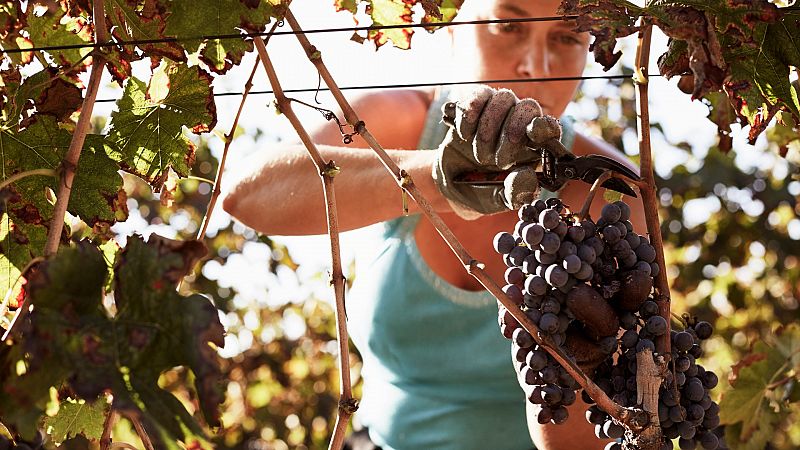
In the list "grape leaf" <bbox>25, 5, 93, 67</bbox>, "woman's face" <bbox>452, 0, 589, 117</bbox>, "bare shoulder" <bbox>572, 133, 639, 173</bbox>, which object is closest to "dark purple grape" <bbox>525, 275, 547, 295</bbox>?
"grape leaf" <bbox>25, 5, 93, 67</bbox>

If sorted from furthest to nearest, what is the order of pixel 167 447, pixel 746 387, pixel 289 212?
pixel 746 387, pixel 289 212, pixel 167 447

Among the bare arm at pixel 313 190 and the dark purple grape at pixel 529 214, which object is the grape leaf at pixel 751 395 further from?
the dark purple grape at pixel 529 214

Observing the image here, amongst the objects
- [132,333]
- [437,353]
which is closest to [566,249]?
[132,333]

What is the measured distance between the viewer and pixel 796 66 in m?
1.24

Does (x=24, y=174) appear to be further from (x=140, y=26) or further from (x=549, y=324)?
(x=549, y=324)

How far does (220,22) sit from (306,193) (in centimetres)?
66

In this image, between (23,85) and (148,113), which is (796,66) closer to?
(148,113)

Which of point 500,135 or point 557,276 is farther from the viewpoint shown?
point 500,135

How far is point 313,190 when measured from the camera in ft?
6.16

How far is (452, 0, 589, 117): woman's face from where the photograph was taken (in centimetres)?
200

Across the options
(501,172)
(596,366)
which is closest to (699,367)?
(596,366)

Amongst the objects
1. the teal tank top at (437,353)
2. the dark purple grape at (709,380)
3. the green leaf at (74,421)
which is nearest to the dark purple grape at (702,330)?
the dark purple grape at (709,380)

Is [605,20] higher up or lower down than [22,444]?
higher up

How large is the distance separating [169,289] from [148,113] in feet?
1.47
